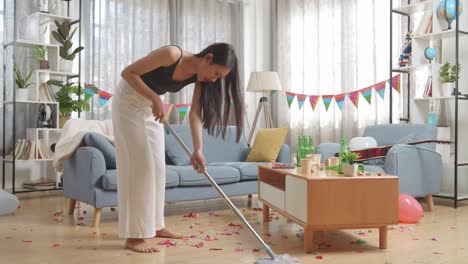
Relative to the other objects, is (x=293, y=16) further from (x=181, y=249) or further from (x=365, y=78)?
(x=181, y=249)

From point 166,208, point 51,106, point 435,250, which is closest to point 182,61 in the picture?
point 435,250

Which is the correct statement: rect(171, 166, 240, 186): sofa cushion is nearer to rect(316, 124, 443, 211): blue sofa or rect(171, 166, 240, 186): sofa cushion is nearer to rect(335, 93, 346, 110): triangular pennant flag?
rect(316, 124, 443, 211): blue sofa

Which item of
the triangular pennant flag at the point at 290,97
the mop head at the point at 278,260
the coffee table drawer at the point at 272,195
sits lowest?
the mop head at the point at 278,260

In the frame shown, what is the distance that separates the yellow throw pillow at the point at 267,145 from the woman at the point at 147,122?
175 centimetres

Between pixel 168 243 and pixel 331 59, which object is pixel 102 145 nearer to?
pixel 168 243

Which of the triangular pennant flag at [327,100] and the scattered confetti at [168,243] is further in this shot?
the triangular pennant flag at [327,100]

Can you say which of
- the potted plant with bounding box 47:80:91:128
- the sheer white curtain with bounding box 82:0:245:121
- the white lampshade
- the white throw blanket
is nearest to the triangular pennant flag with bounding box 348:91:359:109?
the white lampshade

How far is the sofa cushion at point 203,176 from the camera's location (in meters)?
3.55

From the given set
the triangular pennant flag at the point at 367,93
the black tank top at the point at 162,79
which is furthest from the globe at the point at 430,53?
the black tank top at the point at 162,79

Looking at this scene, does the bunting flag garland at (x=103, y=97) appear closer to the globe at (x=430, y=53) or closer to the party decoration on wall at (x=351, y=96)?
the party decoration on wall at (x=351, y=96)

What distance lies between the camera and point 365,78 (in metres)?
5.25

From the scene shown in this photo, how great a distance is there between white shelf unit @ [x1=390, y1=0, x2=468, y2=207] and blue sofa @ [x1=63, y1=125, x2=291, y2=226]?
142 centimetres

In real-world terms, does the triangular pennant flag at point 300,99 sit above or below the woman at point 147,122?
above

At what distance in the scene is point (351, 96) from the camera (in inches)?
210
